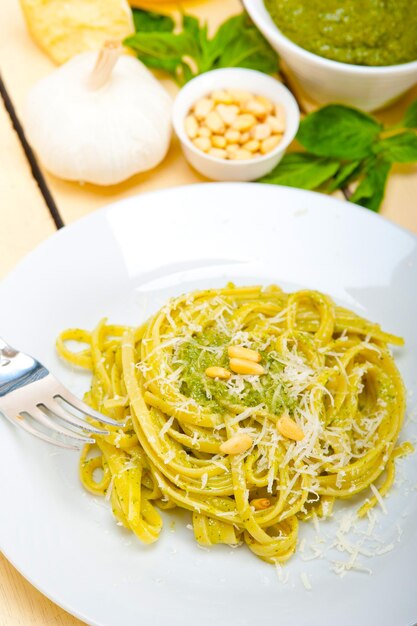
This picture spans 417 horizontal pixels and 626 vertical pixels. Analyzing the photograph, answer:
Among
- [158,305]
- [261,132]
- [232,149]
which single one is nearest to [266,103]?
[261,132]

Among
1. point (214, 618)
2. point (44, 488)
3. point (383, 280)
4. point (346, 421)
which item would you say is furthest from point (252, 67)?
point (214, 618)

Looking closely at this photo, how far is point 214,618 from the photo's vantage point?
1946 mm

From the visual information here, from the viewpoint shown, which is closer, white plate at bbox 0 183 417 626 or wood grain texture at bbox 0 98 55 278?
white plate at bbox 0 183 417 626

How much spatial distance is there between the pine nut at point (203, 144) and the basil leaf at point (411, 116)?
826 millimetres

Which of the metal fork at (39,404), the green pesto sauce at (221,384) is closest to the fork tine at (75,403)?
the metal fork at (39,404)

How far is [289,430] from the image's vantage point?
2.11 m

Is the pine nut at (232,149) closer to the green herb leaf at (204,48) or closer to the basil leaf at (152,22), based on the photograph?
the green herb leaf at (204,48)

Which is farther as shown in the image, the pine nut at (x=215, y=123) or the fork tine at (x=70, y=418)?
the pine nut at (x=215, y=123)

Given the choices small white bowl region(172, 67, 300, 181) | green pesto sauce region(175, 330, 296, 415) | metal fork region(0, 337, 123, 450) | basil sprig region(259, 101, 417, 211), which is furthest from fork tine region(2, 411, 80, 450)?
basil sprig region(259, 101, 417, 211)

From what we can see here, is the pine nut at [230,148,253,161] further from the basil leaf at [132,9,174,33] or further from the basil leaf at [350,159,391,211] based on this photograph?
the basil leaf at [132,9,174,33]

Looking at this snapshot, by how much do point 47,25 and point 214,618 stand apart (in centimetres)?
248

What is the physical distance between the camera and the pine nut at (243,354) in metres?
2.19

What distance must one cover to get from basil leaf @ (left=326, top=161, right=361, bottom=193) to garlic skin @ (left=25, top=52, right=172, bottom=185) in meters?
0.67

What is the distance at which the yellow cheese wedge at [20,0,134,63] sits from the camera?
10.7 feet
